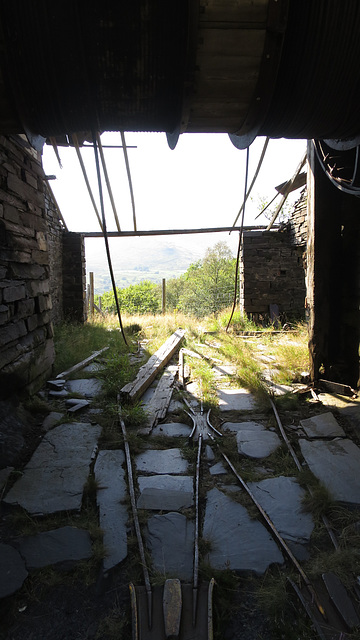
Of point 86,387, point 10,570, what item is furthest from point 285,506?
point 86,387

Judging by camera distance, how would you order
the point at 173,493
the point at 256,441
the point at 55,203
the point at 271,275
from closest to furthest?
the point at 173,493 → the point at 256,441 → the point at 55,203 → the point at 271,275

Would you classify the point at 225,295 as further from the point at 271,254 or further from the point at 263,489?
the point at 263,489

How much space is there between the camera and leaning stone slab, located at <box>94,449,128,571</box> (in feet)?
6.48

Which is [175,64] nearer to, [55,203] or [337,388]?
[337,388]

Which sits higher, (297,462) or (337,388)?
(337,388)

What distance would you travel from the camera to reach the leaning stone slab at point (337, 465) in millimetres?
2461

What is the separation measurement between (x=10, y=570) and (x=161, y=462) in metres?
1.38

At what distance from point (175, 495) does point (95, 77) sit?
8.54 ft

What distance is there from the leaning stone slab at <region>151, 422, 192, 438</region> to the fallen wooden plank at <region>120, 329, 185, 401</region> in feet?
2.15

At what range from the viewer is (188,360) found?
254 inches

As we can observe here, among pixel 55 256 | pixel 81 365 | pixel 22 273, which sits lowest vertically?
pixel 81 365

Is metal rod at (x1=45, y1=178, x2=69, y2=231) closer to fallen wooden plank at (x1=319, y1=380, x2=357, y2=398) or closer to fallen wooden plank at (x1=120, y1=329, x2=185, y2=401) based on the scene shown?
fallen wooden plank at (x1=120, y1=329, x2=185, y2=401)

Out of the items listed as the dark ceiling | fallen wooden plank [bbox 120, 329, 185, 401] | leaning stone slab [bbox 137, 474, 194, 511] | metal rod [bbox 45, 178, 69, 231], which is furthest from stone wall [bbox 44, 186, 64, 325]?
the dark ceiling

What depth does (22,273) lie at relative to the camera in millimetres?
3871
